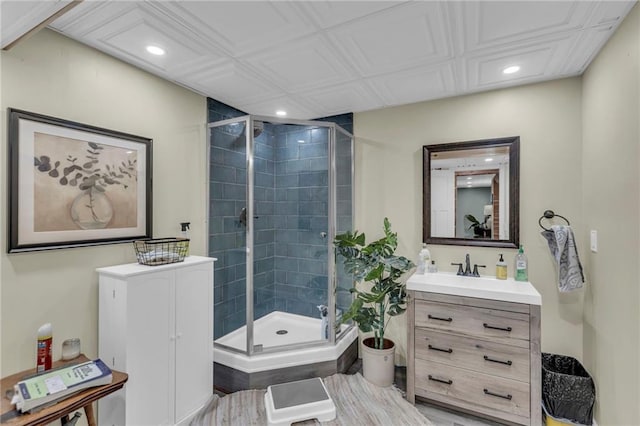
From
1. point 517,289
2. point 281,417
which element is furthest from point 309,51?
point 281,417

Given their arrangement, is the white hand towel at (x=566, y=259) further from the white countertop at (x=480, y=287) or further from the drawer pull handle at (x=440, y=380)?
the drawer pull handle at (x=440, y=380)

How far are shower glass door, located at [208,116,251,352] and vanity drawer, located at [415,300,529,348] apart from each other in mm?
1507

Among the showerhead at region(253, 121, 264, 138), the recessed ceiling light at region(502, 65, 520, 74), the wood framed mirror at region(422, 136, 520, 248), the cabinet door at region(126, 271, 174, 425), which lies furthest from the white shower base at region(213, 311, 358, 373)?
the recessed ceiling light at region(502, 65, 520, 74)

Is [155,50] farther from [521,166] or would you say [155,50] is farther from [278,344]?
[521,166]

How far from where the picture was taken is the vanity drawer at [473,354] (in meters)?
1.99

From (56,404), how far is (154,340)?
54cm

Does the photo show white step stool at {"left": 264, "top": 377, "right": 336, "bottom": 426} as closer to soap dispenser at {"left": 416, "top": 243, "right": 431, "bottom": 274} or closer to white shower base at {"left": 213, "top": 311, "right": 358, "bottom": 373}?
white shower base at {"left": 213, "top": 311, "right": 358, "bottom": 373}

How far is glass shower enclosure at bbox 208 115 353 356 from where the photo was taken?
263 centimetres

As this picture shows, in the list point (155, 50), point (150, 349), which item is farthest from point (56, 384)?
point (155, 50)

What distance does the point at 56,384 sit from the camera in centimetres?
143

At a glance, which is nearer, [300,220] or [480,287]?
[480,287]

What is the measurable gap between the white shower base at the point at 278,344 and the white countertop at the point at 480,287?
3.02ft

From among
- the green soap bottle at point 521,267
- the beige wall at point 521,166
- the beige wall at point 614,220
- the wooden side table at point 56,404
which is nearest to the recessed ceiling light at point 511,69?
the beige wall at point 521,166

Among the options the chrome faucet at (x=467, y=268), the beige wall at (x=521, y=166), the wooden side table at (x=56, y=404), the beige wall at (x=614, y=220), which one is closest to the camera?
the wooden side table at (x=56, y=404)
